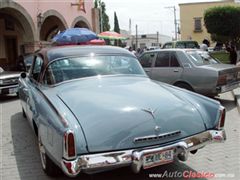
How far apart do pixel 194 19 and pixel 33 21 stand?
34883mm

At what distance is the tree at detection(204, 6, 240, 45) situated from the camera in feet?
76.0

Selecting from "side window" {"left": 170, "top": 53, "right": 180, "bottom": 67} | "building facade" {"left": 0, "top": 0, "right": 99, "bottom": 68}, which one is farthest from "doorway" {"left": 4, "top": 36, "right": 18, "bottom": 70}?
"side window" {"left": 170, "top": 53, "right": 180, "bottom": 67}

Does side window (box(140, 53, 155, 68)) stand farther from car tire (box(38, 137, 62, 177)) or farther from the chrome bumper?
the chrome bumper

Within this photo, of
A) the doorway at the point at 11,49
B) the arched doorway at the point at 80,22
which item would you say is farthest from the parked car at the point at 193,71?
the arched doorway at the point at 80,22

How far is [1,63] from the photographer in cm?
2261

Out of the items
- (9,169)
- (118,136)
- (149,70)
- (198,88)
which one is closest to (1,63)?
(149,70)

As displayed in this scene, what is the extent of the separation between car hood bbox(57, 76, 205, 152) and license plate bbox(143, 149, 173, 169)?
129 millimetres

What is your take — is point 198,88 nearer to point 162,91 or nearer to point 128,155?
point 162,91

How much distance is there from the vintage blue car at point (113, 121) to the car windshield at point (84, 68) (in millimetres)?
15

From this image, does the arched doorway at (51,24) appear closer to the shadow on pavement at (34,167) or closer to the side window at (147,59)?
the side window at (147,59)

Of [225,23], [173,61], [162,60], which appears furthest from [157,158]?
[225,23]

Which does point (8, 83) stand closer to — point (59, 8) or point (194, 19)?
point (59, 8)

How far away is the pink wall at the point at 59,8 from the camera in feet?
67.1

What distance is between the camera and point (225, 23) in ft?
77.2
